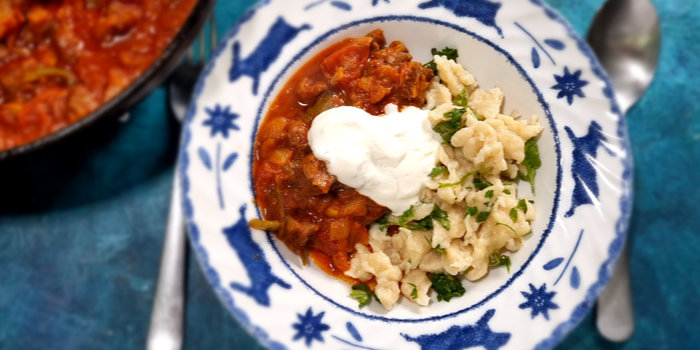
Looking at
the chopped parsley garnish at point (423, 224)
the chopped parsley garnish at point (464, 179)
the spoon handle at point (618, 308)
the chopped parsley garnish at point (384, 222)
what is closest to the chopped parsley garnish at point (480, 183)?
the chopped parsley garnish at point (464, 179)

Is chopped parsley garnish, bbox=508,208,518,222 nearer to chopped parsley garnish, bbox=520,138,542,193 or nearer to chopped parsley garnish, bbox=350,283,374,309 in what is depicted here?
chopped parsley garnish, bbox=520,138,542,193

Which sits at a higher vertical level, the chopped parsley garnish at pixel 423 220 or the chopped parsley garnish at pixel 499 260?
the chopped parsley garnish at pixel 423 220

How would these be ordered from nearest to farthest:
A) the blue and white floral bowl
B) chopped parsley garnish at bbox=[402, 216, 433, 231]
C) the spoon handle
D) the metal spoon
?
the blue and white floral bowl
chopped parsley garnish at bbox=[402, 216, 433, 231]
the spoon handle
the metal spoon

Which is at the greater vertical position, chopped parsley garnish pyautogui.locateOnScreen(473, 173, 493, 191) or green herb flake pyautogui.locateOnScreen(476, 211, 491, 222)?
chopped parsley garnish pyautogui.locateOnScreen(473, 173, 493, 191)

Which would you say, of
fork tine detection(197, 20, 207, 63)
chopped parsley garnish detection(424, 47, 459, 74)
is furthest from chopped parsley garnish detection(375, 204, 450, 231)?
fork tine detection(197, 20, 207, 63)

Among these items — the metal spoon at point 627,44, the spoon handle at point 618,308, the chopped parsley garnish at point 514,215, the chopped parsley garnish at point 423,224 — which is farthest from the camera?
the metal spoon at point 627,44

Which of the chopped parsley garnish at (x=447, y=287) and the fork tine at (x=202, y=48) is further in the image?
the fork tine at (x=202, y=48)

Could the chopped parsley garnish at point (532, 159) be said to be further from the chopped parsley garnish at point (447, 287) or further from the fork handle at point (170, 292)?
the fork handle at point (170, 292)
